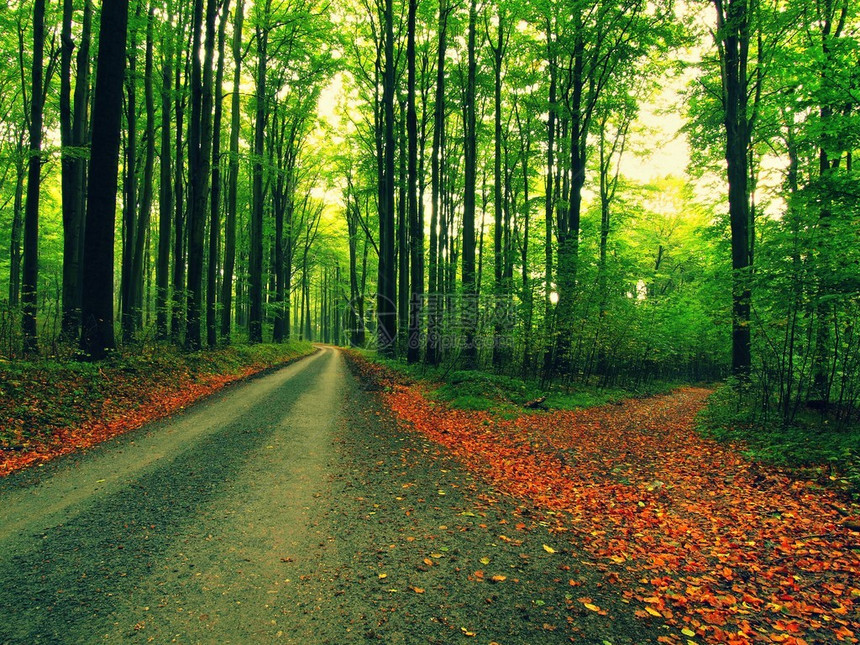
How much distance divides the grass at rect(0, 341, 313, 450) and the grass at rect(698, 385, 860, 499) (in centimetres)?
1084

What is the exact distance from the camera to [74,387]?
7.54m

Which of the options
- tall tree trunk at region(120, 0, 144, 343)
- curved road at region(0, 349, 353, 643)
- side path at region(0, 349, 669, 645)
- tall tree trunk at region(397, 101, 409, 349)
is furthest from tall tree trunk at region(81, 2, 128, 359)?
tall tree trunk at region(397, 101, 409, 349)

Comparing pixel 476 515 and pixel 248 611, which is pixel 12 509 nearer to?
pixel 248 611

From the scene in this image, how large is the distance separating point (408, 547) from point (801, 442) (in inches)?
263

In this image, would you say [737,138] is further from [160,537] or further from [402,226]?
[160,537]

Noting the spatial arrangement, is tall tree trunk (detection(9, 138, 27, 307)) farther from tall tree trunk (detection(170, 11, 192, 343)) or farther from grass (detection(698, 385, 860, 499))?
grass (detection(698, 385, 860, 499))

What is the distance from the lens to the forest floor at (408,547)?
2514mm

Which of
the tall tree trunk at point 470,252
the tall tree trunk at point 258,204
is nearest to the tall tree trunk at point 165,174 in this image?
the tall tree trunk at point 258,204

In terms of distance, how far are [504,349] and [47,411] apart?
13.5 meters

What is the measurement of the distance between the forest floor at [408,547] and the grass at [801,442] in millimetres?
384

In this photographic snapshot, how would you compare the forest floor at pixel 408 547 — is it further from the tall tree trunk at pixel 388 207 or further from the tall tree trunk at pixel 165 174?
the tall tree trunk at pixel 388 207

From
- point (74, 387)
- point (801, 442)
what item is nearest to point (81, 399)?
point (74, 387)

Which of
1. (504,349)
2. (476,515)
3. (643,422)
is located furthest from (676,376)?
(476,515)

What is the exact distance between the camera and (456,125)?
2380cm
